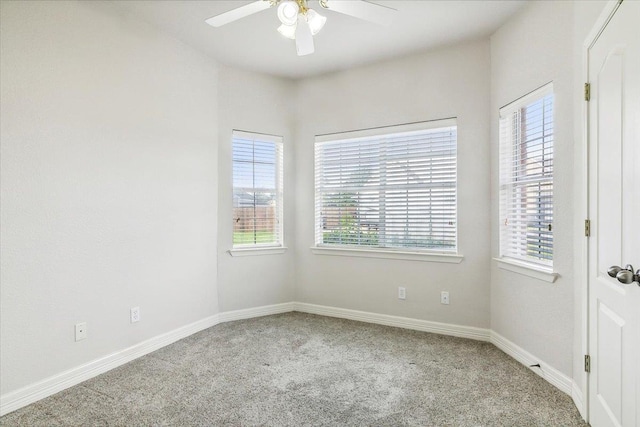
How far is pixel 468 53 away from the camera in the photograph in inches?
124

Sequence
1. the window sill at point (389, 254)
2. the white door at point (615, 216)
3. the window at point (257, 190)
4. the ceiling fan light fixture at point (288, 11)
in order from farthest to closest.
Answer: the window at point (257, 190) → the window sill at point (389, 254) → the ceiling fan light fixture at point (288, 11) → the white door at point (615, 216)

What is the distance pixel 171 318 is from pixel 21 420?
1.26 meters

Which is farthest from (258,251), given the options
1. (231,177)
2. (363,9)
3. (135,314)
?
(363,9)

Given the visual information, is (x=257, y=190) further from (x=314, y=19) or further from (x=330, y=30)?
(x=314, y=19)

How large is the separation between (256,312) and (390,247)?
1677 mm

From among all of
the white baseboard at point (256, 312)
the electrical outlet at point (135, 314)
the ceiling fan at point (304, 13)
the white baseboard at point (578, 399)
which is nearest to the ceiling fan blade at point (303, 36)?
the ceiling fan at point (304, 13)

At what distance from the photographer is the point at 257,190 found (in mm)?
3867

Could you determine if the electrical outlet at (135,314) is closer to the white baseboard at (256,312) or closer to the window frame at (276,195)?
the white baseboard at (256,312)

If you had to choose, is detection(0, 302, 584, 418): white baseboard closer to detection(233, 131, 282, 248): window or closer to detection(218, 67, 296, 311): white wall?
detection(218, 67, 296, 311): white wall

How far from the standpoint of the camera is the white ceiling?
260cm

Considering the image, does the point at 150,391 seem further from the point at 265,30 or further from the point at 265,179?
the point at 265,30

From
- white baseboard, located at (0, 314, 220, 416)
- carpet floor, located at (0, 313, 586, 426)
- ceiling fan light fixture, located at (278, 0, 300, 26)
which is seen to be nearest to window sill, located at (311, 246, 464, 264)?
carpet floor, located at (0, 313, 586, 426)

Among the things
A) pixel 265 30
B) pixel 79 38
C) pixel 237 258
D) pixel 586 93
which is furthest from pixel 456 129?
pixel 79 38

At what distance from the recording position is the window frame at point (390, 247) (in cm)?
326
